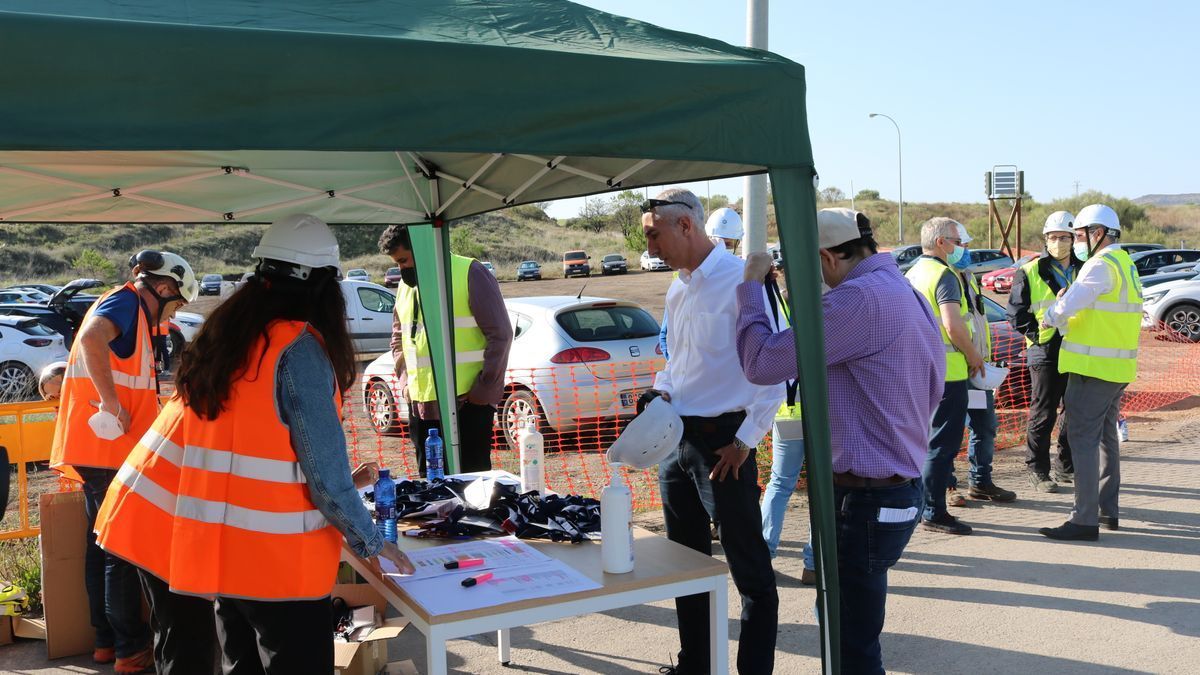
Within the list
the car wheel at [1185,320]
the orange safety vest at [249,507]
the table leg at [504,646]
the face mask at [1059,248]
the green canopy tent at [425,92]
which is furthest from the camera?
the car wheel at [1185,320]

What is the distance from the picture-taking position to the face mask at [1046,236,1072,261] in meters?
6.46

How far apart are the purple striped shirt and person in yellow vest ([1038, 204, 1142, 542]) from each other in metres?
2.92

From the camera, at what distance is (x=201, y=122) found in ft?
7.35

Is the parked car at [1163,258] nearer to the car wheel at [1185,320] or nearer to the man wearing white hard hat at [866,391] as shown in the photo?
the car wheel at [1185,320]

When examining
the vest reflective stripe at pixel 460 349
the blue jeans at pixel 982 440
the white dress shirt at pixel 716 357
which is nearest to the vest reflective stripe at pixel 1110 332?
the blue jeans at pixel 982 440

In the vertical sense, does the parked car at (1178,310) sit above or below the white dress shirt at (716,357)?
below

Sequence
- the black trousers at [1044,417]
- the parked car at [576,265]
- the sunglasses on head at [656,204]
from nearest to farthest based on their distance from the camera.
A: the sunglasses on head at [656,204] < the black trousers at [1044,417] < the parked car at [576,265]

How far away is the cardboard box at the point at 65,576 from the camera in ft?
13.9

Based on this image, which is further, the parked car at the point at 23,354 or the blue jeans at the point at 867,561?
the parked car at the point at 23,354

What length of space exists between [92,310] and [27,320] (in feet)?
34.4

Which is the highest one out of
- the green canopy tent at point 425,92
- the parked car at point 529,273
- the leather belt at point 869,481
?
the green canopy tent at point 425,92

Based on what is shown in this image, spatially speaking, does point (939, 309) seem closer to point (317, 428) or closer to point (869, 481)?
point (869, 481)

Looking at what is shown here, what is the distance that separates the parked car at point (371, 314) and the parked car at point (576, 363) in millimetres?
8759

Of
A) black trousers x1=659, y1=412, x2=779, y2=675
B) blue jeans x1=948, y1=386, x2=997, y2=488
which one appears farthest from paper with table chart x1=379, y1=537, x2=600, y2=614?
blue jeans x1=948, y1=386, x2=997, y2=488
